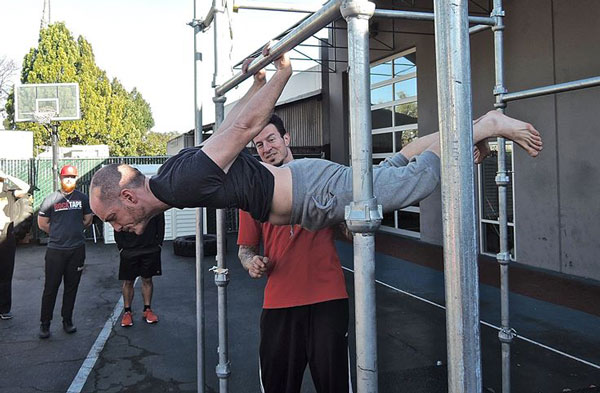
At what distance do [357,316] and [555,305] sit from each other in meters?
5.67

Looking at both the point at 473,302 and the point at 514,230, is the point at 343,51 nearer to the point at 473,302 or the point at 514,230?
the point at 514,230

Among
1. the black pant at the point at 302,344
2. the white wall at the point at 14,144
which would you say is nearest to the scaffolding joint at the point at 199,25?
the black pant at the point at 302,344

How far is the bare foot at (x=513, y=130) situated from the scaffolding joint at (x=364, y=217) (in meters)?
0.83

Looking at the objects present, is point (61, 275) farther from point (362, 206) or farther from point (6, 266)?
point (362, 206)

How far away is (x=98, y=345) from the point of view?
16.2ft

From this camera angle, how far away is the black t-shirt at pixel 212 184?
179 cm

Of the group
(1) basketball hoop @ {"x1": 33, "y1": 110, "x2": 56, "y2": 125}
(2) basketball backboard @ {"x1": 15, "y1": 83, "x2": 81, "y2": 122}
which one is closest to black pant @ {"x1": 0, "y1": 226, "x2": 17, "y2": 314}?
(1) basketball hoop @ {"x1": 33, "y1": 110, "x2": 56, "y2": 125}

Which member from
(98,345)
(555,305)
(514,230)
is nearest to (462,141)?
(98,345)

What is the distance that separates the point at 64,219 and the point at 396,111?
9046 millimetres

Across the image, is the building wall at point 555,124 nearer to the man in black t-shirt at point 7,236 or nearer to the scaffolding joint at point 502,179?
the scaffolding joint at point 502,179

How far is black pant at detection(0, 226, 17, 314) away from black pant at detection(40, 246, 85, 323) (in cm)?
88

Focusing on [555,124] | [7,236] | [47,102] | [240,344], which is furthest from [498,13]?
[47,102]

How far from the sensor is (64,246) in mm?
5238

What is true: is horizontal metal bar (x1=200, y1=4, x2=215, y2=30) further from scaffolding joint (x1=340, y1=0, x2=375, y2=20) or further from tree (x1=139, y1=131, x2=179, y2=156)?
tree (x1=139, y1=131, x2=179, y2=156)
